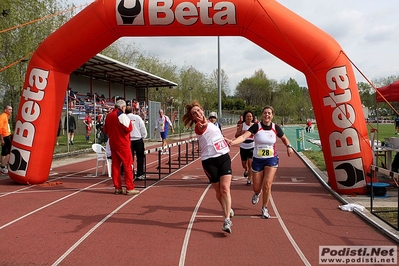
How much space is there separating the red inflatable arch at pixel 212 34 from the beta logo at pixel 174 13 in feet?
0.07

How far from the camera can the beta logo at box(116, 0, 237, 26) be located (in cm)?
895

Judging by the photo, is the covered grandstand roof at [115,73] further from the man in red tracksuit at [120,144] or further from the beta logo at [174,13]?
the man in red tracksuit at [120,144]

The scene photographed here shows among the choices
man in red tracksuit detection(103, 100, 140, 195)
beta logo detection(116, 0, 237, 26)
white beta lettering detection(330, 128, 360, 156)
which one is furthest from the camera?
beta logo detection(116, 0, 237, 26)

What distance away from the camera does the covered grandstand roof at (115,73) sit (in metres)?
23.5

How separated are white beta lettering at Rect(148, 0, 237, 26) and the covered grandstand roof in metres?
12.3

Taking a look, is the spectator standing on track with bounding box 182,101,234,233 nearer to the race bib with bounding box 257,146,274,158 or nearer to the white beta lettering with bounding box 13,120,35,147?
the race bib with bounding box 257,146,274,158

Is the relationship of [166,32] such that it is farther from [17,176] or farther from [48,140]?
[17,176]

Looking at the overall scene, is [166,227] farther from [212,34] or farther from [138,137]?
[212,34]

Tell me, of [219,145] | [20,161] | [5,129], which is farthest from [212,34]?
[5,129]

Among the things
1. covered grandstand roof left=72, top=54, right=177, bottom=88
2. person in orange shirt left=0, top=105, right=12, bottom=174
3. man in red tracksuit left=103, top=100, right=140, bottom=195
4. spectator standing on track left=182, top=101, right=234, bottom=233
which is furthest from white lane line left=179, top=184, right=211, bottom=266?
covered grandstand roof left=72, top=54, right=177, bottom=88

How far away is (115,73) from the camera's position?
28.2 meters

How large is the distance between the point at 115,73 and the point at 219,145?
23.3 meters

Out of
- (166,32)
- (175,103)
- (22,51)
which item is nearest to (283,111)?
(175,103)

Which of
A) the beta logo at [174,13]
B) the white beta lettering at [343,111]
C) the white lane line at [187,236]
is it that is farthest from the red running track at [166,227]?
the beta logo at [174,13]
